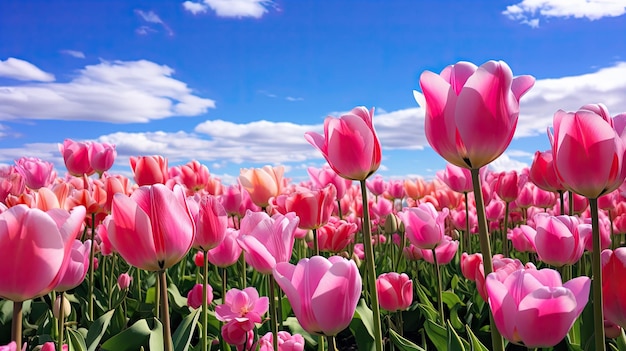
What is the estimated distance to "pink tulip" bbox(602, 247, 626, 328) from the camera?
5.00ft

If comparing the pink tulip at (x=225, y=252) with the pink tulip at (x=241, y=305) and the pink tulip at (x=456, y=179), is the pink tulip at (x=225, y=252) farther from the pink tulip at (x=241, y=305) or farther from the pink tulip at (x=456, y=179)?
the pink tulip at (x=456, y=179)

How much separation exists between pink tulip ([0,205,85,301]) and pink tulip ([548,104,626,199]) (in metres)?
1.26

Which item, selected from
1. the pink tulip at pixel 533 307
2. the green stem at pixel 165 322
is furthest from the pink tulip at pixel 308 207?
the pink tulip at pixel 533 307

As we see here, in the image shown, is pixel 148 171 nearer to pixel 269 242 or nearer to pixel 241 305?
pixel 241 305

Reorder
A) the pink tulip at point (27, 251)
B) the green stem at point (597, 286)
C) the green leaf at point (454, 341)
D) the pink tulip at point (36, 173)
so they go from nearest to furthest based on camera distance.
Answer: the pink tulip at point (27, 251)
the green stem at point (597, 286)
the green leaf at point (454, 341)
the pink tulip at point (36, 173)

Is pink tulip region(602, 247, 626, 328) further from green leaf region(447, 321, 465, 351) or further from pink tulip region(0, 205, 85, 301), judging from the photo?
pink tulip region(0, 205, 85, 301)

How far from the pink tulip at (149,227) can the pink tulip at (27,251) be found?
0.22 meters

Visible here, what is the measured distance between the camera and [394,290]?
2559 mm

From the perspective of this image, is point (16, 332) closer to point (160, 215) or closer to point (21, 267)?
point (21, 267)

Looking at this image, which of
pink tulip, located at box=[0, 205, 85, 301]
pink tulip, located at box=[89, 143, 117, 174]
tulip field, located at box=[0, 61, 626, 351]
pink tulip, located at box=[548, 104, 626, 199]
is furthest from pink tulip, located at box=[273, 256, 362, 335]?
pink tulip, located at box=[89, 143, 117, 174]

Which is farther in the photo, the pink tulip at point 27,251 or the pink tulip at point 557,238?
the pink tulip at point 557,238

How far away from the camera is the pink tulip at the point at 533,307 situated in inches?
48.0

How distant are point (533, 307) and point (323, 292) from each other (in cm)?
50

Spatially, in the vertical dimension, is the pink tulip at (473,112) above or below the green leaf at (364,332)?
above
